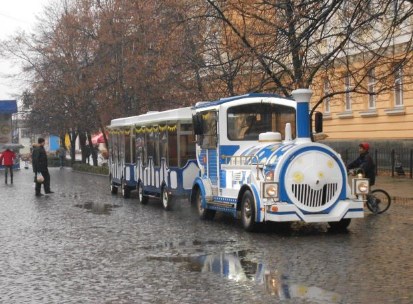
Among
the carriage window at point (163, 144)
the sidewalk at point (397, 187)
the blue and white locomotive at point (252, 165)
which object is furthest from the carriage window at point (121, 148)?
the sidewalk at point (397, 187)

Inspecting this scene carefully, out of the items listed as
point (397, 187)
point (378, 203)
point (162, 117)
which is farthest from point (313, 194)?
point (397, 187)

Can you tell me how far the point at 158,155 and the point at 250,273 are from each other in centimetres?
1128

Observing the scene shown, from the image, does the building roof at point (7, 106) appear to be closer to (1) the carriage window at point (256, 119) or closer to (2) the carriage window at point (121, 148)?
(2) the carriage window at point (121, 148)

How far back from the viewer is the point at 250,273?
9898 mm

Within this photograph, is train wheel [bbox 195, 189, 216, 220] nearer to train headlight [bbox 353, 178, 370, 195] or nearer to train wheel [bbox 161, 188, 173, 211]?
train wheel [bbox 161, 188, 173, 211]

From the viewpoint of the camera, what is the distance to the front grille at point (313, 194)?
13734 millimetres

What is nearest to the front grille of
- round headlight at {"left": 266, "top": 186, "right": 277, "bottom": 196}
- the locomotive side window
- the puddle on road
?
round headlight at {"left": 266, "top": 186, "right": 277, "bottom": 196}

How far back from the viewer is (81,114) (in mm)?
44000

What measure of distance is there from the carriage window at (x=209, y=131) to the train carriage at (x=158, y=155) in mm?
2170

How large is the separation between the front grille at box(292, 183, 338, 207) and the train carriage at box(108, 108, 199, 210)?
562cm

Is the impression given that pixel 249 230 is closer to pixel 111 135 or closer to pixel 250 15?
pixel 250 15

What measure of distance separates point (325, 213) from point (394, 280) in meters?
4.71

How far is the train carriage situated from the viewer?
19312 millimetres

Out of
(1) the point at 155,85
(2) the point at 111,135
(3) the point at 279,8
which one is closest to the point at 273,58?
(3) the point at 279,8
